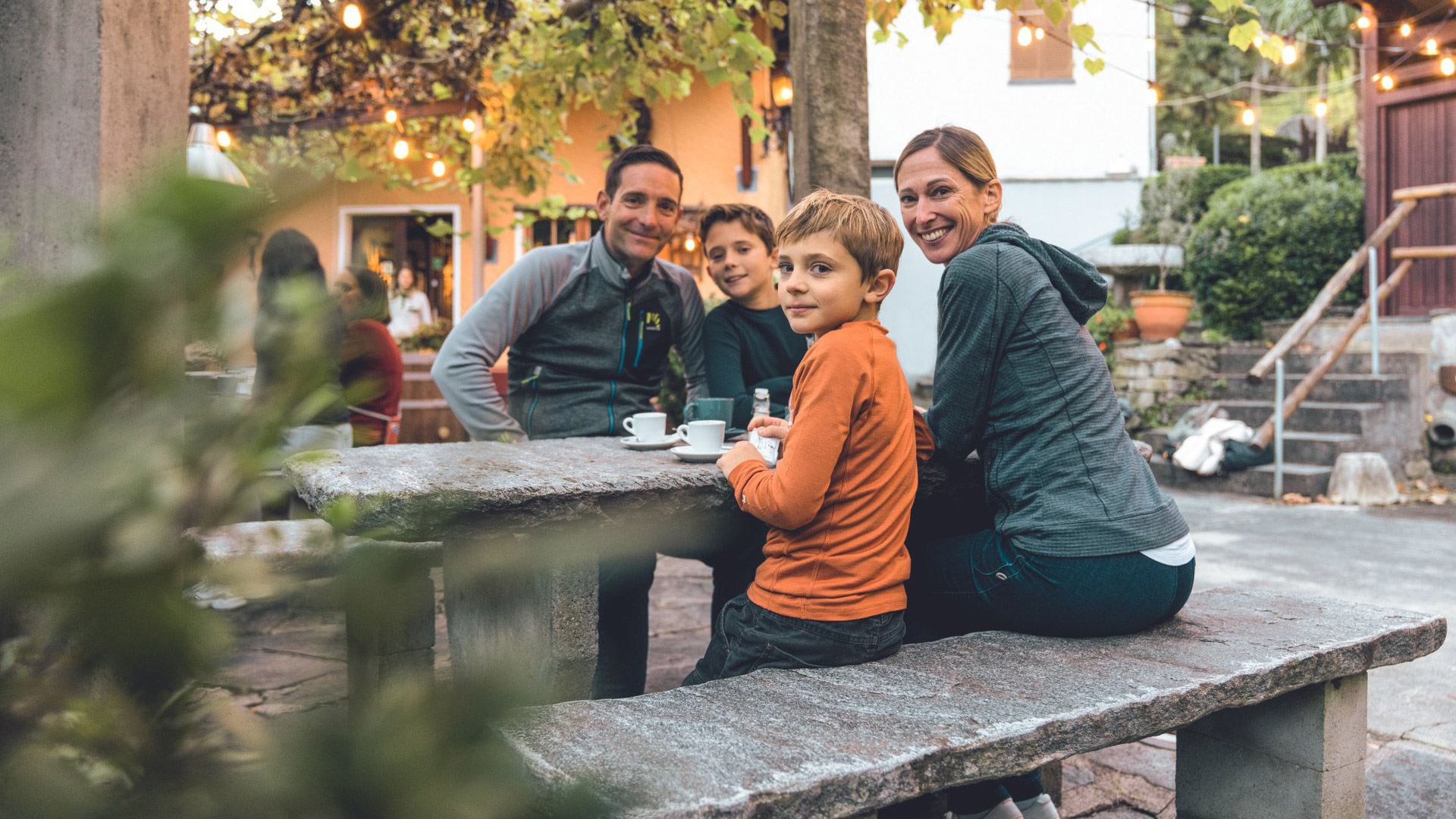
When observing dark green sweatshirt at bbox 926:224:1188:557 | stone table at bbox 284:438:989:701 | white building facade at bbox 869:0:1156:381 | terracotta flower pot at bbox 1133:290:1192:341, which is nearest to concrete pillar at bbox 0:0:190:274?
stone table at bbox 284:438:989:701

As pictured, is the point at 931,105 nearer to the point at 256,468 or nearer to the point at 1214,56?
the point at 256,468

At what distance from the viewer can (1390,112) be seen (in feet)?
35.9

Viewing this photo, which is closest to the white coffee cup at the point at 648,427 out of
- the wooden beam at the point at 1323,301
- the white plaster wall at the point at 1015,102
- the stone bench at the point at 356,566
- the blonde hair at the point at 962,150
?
the blonde hair at the point at 962,150

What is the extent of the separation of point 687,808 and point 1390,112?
12.6 metres

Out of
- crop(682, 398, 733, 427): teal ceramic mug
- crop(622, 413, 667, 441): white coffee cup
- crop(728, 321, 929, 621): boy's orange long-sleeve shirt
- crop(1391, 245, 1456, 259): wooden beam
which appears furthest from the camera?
crop(1391, 245, 1456, 259): wooden beam

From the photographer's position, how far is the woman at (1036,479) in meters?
2.07

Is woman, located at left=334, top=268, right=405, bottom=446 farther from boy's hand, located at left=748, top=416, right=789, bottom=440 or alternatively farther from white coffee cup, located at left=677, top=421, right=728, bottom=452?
white coffee cup, located at left=677, top=421, right=728, bottom=452

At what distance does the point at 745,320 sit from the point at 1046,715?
79.8 inches

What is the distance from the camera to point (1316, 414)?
8664 mm

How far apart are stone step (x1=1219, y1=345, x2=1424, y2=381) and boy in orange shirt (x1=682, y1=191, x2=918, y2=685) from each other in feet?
24.3

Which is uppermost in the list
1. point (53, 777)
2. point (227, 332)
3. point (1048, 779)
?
point (227, 332)

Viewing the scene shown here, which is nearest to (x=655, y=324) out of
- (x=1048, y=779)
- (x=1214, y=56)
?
(x=1048, y=779)

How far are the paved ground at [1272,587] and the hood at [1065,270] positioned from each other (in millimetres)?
1275

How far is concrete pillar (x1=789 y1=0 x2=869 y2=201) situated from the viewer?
3354mm
